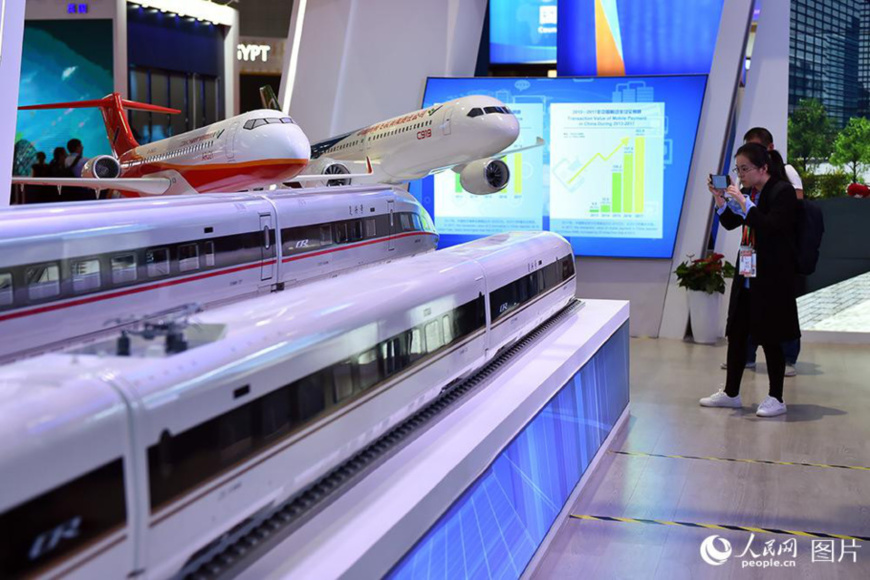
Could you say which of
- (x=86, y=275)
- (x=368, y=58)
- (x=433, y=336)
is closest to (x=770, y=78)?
(x=368, y=58)

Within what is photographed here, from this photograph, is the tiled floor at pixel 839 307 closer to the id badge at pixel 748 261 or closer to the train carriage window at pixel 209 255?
the id badge at pixel 748 261

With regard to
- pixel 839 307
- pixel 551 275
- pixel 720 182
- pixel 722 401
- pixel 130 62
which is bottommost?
pixel 722 401

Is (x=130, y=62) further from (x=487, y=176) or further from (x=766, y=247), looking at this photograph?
(x=766, y=247)

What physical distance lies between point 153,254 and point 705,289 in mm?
7479

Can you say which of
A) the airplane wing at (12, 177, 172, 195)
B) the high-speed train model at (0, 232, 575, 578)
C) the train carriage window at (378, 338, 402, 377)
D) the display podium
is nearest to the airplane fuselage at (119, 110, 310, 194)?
the airplane wing at (12, 177, 172, 195)

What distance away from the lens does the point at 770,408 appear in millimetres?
7711

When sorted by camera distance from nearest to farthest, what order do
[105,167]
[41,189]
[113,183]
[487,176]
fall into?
[113,183] → [105,167] → [487,176] → [41,189]

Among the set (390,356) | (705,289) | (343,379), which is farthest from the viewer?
(705,289)

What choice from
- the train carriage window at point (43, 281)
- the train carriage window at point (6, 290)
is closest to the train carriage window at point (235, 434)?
the train carriage window at point (6, 290)

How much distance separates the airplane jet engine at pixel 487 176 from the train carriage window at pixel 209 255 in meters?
4.26

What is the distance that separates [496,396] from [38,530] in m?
2.70

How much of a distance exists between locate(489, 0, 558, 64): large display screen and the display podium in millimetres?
8214

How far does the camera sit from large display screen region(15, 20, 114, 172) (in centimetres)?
1806

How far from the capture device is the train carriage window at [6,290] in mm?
4586
